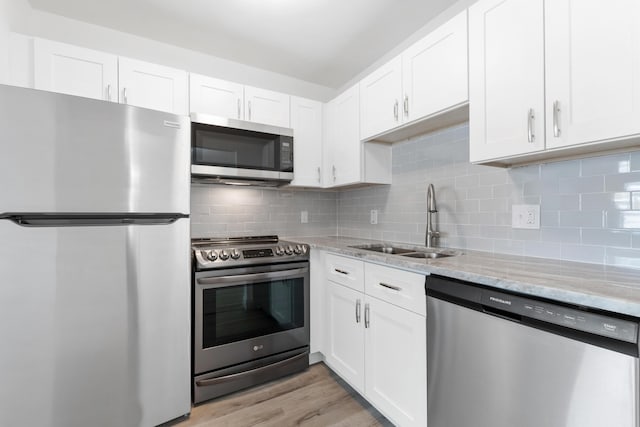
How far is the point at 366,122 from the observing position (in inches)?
86.3

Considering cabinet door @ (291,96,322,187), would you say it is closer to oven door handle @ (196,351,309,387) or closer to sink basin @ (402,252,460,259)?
sink basin @ (402,252,460,259)

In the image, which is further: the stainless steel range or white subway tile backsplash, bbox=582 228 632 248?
the stainless steel range

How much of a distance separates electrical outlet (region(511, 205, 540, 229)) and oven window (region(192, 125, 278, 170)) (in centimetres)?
168

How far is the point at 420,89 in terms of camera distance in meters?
1.73

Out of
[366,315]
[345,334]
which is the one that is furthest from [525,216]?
[345,334]

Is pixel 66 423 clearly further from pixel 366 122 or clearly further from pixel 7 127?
pixel 366 122

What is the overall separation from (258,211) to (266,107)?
3.04 ft

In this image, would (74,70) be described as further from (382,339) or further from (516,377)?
(516,377)

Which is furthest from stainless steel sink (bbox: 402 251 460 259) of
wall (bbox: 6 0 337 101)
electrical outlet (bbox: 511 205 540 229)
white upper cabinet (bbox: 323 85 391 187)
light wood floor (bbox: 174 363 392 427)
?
wall (bbox: 6 0 337 101)

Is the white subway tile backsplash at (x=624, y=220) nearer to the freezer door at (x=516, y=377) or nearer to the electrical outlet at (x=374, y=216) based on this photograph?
the freezer door at (x=516, y=377)

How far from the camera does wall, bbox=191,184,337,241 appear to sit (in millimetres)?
2453

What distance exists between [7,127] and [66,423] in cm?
138

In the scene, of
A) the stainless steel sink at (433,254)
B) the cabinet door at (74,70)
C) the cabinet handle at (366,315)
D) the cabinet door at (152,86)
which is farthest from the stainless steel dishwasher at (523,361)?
the cabinet door at (74,70)

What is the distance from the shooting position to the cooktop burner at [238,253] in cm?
183
